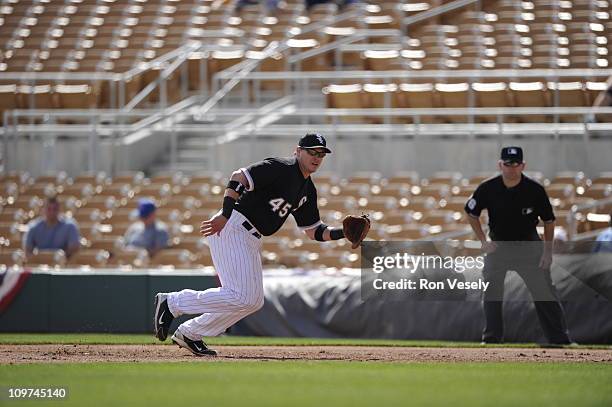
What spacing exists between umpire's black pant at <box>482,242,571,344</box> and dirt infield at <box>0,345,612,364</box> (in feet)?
1.29

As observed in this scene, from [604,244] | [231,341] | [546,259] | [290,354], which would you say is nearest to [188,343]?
[290,354]

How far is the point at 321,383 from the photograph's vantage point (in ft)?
25.6

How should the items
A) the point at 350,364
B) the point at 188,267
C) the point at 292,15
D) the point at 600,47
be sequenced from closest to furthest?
the point at 350,364 → the point at 188,267 → the point at 600,47 → the point at 292,15

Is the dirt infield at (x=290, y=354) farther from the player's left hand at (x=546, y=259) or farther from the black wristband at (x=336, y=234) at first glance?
the black wristband at (x=336, y=234)

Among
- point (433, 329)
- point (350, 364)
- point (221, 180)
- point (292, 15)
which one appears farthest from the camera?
→ point (292, 15)

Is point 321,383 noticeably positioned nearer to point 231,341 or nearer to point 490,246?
point 490,246

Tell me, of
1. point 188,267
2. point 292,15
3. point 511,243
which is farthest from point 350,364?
point 292,15

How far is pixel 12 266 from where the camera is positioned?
16031 millimetres

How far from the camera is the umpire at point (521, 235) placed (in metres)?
11.5

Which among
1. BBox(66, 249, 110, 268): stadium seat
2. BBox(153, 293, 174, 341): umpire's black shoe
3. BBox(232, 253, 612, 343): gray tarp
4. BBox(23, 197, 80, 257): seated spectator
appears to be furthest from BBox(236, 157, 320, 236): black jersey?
BBox(23, 197, 80, 257): seated spectator

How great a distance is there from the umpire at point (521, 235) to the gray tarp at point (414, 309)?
52cm

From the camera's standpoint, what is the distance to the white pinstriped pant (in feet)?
31.4

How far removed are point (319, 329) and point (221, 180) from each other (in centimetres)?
519

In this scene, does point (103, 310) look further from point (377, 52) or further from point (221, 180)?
point (377, 52)
